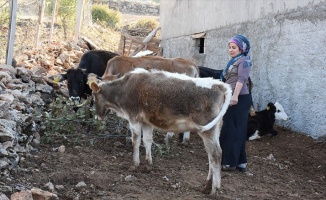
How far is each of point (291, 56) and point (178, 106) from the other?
16.0ft

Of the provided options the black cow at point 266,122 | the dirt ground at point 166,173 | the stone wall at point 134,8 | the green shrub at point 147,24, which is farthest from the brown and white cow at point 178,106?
the stone wall at point 134,8

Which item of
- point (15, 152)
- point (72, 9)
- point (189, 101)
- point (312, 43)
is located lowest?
point (15, 152)

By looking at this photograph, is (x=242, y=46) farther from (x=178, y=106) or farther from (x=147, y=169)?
(x=147, y=169)

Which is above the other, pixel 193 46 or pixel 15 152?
pixel 193 46

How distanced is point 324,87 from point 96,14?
24.9 meters

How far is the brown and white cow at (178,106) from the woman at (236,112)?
1010mm

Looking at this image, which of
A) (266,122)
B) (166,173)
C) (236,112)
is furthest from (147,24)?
(166,173)

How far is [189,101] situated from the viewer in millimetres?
5215

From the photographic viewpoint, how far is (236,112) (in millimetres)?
6445

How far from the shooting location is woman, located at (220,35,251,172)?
6.17m

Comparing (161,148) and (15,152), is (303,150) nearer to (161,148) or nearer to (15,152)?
(161,148)

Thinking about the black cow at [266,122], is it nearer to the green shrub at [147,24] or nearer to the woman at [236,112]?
the woman at [236,112]

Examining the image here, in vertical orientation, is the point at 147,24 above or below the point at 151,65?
above

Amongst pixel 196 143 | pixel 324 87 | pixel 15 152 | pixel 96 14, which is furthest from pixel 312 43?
pixel 96 14
